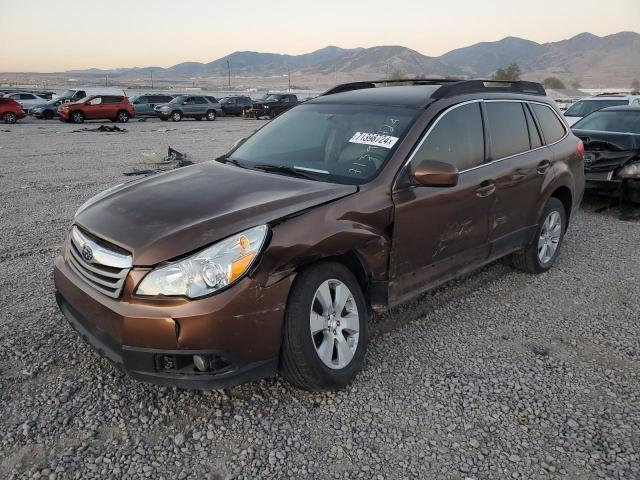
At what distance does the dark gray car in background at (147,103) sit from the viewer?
3178cm

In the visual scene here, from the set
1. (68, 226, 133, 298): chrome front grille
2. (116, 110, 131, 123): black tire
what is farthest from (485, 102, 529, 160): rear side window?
(116, 110, 131, 123): black tire

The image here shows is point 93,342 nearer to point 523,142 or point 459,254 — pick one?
point 459,254

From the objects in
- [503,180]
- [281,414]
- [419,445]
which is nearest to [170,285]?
[281,414]

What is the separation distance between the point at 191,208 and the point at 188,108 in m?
29.6

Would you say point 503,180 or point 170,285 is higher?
point 503,180

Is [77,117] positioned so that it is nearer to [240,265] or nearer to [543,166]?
[543,166]

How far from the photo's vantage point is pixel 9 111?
24812 millimetres

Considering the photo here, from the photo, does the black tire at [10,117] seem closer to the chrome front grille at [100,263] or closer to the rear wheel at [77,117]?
the rear wheel at [77,117]

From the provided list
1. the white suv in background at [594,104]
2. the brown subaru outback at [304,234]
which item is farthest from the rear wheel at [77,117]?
the brown subaru outback at [304,234]

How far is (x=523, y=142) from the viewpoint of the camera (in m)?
4.66

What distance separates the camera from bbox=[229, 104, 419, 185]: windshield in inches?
138

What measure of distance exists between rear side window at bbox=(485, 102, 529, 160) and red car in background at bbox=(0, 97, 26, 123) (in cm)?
2644

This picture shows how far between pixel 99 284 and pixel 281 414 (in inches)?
49.0

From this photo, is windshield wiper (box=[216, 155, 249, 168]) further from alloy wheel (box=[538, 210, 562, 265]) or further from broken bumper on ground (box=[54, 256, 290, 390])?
alloy wheel (box=[538, 210, 562, 265])
